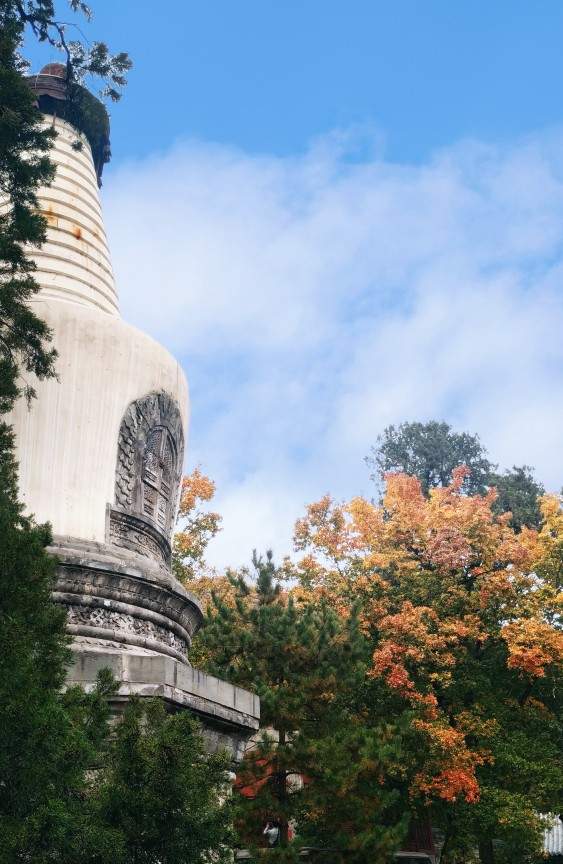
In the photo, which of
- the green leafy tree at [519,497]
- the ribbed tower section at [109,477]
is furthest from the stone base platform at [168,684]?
the green leafy tree at [519,497]

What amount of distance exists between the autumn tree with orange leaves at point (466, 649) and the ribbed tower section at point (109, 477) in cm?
451

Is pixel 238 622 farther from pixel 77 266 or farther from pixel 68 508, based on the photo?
pixel 77 266

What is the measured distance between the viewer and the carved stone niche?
9.32 meters

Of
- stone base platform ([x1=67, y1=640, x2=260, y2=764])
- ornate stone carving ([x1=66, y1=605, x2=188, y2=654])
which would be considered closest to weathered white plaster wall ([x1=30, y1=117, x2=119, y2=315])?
ornate stone carving ([x1=66, y1=605, x2=188, y2=654])

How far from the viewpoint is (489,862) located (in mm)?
15172

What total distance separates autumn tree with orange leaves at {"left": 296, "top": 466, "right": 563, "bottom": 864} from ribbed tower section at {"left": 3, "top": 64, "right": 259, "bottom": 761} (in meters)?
4.51

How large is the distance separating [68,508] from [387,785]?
27.7 ft

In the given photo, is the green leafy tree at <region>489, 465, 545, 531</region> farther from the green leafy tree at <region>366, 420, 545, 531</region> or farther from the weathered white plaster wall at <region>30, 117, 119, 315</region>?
the weathered white plaster wall at <region>30, 117, 119, 315</region>

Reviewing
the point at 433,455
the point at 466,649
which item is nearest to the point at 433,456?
the point at 433,455

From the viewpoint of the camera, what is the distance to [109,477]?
364 inches

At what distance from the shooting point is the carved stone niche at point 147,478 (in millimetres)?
9320

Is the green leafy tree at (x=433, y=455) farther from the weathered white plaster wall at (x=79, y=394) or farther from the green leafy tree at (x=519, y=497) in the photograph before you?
the weathered white plaster wall at (x=79, y=394)

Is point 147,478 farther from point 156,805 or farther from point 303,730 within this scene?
point 156,805

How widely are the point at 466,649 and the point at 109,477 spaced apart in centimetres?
868
